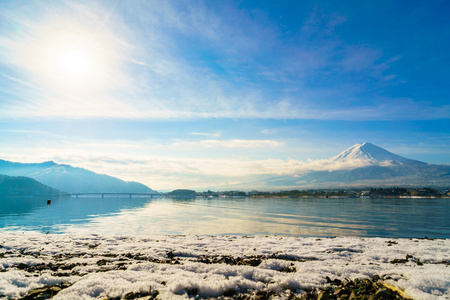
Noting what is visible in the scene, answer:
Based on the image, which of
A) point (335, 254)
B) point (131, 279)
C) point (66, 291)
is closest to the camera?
point (66, 291)

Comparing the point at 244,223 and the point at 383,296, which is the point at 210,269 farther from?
the point at 244,223

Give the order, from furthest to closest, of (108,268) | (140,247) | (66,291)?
1. (140,247)
2. (108,268)
3. (66,291)

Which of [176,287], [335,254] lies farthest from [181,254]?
[335,254]

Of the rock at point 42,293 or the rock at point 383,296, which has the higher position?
the rock at point 383,296

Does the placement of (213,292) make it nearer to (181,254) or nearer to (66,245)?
(181,254)

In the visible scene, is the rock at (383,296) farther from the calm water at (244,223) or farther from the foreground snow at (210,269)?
the calm water at (244,223)

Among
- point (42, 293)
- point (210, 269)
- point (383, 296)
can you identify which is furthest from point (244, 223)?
point (42, 293)

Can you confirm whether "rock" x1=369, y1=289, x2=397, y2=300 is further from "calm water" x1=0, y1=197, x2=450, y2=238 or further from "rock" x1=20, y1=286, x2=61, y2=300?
"calm water" x1=0, y1=197, x2=450, y2=238

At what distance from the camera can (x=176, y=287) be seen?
7.79 m

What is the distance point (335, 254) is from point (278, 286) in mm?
8769

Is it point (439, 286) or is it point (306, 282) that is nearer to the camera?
point (439, 286)

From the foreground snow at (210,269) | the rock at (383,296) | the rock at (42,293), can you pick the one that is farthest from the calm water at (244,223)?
the rock at (383,296)

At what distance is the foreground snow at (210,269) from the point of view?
780 cm

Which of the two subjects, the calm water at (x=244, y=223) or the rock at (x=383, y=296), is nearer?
the rock at (x=383, y=296)
